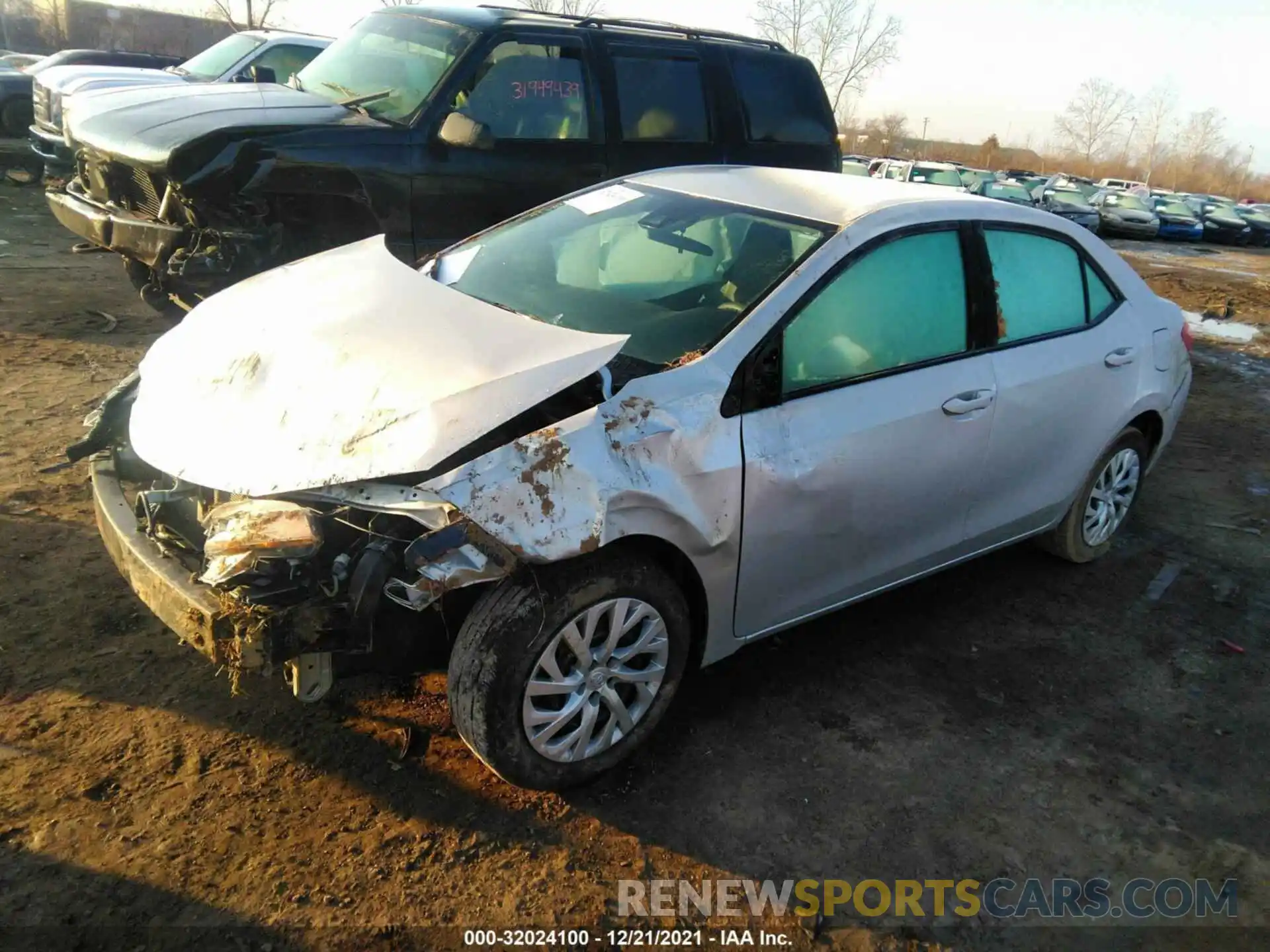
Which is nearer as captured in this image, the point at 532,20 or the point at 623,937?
the point at 623,937

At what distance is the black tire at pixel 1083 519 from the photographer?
4398 mm

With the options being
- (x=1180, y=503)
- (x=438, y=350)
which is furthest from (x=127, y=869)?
(x=1180, y=503)

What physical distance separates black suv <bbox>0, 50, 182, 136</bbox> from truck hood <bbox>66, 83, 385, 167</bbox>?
9319 mm

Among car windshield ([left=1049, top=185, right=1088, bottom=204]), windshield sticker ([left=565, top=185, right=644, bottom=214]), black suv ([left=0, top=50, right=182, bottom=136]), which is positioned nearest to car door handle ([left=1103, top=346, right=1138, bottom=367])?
windshield sticker ([left=565, top=185, right=644, bottom=214])

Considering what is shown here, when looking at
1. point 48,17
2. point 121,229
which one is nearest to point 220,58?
point 121,229

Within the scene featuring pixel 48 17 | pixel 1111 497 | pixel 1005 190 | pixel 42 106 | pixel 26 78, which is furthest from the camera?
pixel 48 17

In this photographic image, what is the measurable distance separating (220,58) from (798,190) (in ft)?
24.7

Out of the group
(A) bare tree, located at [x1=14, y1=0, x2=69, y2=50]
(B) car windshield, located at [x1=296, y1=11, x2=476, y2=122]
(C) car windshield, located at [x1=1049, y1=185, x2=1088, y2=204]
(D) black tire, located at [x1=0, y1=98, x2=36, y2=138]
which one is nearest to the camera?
(B) car windshield, located at [x1=296, y1=11, x2=476, y2=122]

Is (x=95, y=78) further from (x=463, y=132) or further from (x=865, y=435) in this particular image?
(x=865, y=435)

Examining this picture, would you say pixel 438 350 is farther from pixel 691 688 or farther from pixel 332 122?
pixel 332 122

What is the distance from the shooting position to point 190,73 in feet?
28.8

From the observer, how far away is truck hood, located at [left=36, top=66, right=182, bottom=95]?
741cm

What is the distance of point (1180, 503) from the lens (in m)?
5.60

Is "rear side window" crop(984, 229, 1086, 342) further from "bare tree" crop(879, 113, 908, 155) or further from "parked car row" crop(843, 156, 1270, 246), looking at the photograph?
"bare tree" crop(879, 113, 908, 155)
